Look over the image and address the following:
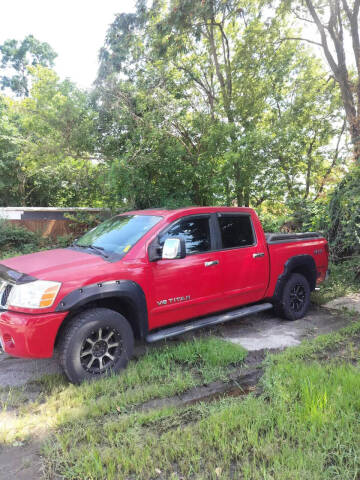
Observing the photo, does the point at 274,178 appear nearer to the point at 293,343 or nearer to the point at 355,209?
the point at 355,209

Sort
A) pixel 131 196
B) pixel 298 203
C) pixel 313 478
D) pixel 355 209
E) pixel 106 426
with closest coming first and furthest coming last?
pixel 313 478 → pixel 106 426 → pixel 355 209 → pixel 131 196 → pixel 298 203

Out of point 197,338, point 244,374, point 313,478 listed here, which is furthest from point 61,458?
point 197,338

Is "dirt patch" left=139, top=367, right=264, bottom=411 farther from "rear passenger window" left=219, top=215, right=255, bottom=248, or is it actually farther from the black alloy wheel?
"rear passenger window" left=219, top=215, right=255, bottom=248

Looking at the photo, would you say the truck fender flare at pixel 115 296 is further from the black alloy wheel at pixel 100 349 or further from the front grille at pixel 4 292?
the front grille at pixel 4 292

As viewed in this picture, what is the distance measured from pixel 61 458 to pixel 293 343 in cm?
312

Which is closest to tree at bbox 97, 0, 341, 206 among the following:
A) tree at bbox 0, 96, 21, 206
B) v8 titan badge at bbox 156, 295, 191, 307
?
v8 titan badge at bbox 156, 295, 191, 307

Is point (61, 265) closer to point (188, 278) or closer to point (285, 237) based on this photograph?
point (188, 278)

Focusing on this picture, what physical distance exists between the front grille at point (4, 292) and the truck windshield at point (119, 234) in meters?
1.05

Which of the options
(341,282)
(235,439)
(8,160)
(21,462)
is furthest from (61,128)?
(235,439)

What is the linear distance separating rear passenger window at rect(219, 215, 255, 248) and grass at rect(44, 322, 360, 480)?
6.28ft

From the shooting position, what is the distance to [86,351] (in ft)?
10.8

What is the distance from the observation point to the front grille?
3289 millimetres

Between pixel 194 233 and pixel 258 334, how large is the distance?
1795mm

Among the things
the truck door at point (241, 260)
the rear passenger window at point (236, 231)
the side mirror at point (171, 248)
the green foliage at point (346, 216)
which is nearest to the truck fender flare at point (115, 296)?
the side mirror at point (171, 248)
